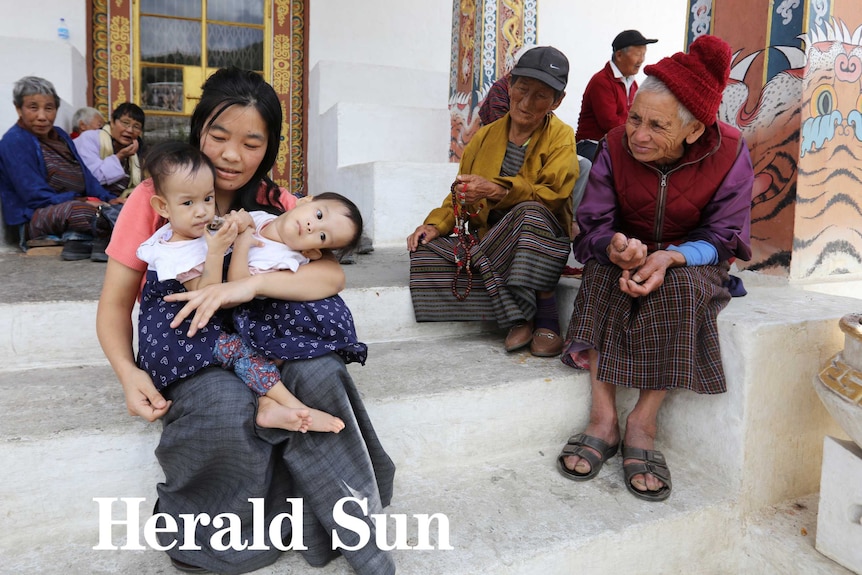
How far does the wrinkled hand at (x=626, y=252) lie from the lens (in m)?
1.85

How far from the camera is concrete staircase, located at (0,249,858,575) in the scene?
4.95ft

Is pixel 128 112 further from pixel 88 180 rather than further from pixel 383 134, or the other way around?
pixel 383 134

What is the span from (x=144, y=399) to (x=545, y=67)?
1884mm

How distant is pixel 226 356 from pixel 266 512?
1.27 ft

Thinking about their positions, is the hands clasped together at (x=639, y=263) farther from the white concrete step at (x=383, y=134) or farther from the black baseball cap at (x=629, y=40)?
the white concrete step at (x=383, y=134)

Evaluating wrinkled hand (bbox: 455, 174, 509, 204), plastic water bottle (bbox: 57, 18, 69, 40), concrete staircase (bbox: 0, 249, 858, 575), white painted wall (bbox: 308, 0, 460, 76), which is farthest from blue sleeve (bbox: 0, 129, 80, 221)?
white painted wall (bbox: 308, 0, 460, 76)

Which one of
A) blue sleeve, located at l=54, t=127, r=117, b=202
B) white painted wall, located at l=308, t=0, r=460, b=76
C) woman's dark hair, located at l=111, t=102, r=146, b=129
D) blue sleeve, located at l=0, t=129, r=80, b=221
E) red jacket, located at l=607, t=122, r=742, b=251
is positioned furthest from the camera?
white painted wall, located at l=308, t=0, r=460, b=76

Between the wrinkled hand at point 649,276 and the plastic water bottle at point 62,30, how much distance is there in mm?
5376

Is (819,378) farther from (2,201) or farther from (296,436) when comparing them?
(2,201)

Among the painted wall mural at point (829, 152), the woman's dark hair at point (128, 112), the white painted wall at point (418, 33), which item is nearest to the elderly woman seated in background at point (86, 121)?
the woman's dark hair at point (128, 112)

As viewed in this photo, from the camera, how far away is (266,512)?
1.50m

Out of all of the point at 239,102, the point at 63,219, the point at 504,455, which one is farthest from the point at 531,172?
the point at 63,219

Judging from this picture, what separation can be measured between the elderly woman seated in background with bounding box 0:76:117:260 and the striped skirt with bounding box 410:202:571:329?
198 centimetres

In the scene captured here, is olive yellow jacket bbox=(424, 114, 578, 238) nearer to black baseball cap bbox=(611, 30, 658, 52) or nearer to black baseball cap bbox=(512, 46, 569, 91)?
black baseball cap bbox=(512, 46, 569, 91)
